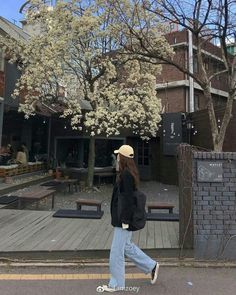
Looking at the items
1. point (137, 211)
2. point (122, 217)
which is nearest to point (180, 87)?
point (137, 211)

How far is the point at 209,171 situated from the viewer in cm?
644

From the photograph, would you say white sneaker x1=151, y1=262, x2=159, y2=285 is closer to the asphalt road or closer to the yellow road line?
the asphalt road

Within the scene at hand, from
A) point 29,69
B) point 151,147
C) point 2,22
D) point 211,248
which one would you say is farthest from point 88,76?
point 211,248

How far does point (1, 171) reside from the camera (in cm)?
1500

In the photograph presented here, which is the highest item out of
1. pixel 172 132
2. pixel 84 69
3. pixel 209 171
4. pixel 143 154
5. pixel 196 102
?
pixel 196 102

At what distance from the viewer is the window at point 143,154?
23.6m

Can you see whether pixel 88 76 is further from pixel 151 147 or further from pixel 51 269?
pixel 51 269

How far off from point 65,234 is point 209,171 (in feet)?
9.04

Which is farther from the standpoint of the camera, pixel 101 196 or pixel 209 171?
pixel 101 196

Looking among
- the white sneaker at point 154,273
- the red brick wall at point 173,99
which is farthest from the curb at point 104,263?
the red brick wall at point 173,99

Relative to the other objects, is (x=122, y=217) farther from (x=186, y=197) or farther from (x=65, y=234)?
(x=65, y=234)

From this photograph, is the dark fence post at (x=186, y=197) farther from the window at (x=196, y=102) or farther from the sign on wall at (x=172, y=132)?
the window at (x=196, y=102)

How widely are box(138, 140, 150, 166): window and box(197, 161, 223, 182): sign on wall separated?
17083 millimetres

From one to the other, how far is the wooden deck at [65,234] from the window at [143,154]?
14.8m
